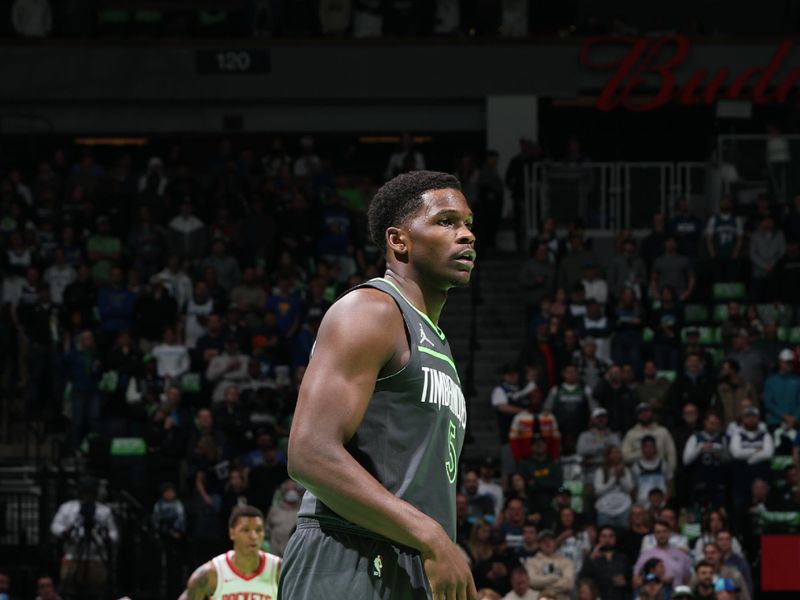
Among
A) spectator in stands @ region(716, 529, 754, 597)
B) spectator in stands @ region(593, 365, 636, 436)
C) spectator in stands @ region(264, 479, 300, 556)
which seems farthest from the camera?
spectator in stands @ region(593, 365, 636, 436)

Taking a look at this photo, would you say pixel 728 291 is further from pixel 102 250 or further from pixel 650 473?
pixel 102 250

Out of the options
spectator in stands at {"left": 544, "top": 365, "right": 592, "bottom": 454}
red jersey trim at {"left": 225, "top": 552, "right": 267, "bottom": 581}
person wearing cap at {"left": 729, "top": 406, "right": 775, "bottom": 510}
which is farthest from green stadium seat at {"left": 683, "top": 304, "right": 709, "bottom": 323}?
red jersey trim at {"left": 225, "top": 552, "right": 267, "bottom": 581}

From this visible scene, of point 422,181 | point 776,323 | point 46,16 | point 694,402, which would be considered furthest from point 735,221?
point 422,181

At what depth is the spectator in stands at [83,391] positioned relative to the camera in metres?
19.3

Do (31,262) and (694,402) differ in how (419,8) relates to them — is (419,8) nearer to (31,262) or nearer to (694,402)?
(31,262)

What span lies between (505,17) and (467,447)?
10.8 metres

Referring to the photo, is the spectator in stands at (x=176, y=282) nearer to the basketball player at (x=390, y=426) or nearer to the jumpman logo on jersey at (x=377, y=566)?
the basketball player at (x=390, y=426)

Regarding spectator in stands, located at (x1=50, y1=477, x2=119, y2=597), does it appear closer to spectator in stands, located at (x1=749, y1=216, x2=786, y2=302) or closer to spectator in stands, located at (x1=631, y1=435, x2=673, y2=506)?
spectator in stands, located at (x1=631, y1=435, x2=673, y2=506)

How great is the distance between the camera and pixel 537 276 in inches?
858

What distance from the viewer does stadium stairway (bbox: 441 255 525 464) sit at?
804 inches

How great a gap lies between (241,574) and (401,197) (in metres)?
5.78

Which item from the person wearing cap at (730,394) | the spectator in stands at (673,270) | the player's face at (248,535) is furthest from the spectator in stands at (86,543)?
the spectator in stands at (673,270)

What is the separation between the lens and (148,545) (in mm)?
16328

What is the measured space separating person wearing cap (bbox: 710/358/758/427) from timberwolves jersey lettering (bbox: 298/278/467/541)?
14.7 m
